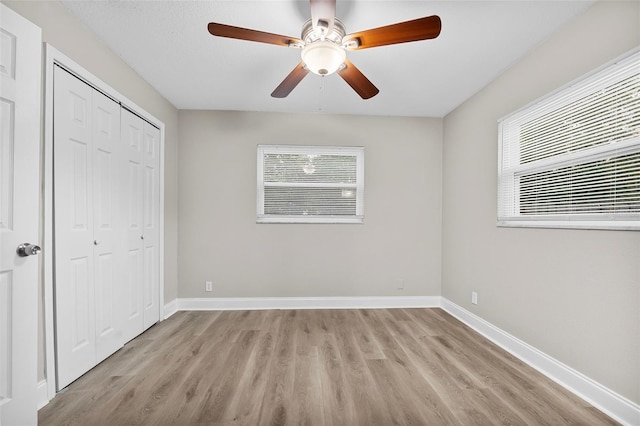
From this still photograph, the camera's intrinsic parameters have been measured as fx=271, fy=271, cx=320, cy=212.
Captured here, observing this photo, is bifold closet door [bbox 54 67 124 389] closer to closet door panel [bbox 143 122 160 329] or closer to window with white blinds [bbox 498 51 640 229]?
closet door panel [bbox 143 122 160 329]

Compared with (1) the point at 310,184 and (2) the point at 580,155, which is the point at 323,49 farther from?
(1) the point at 310,184

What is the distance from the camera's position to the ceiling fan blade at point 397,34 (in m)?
1.44

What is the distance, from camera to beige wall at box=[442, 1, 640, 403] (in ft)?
5.26

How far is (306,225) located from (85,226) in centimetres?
221

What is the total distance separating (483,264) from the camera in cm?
284

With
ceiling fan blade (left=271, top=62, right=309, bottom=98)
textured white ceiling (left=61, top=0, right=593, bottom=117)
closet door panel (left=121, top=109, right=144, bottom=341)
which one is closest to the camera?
textured white ceiling (left=61, top=0, right=593, bottom=117)

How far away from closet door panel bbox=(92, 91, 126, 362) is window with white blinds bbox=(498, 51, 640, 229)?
3.51m

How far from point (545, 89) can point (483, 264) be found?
5.47 feet

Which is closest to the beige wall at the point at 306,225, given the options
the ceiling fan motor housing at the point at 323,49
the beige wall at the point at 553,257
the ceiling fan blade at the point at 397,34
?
the beige wall at the point at 553,257

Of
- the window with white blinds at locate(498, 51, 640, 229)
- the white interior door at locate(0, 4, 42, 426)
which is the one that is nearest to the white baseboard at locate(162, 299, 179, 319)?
the white interior door at locate(0, 4, 42, 426)

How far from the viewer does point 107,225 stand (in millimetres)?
2281

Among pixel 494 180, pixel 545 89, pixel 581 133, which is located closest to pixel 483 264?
pixel 494 180

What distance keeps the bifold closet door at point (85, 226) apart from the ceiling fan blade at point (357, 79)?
6.33 feet

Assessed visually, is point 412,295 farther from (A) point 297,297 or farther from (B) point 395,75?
(B) point 395,75
